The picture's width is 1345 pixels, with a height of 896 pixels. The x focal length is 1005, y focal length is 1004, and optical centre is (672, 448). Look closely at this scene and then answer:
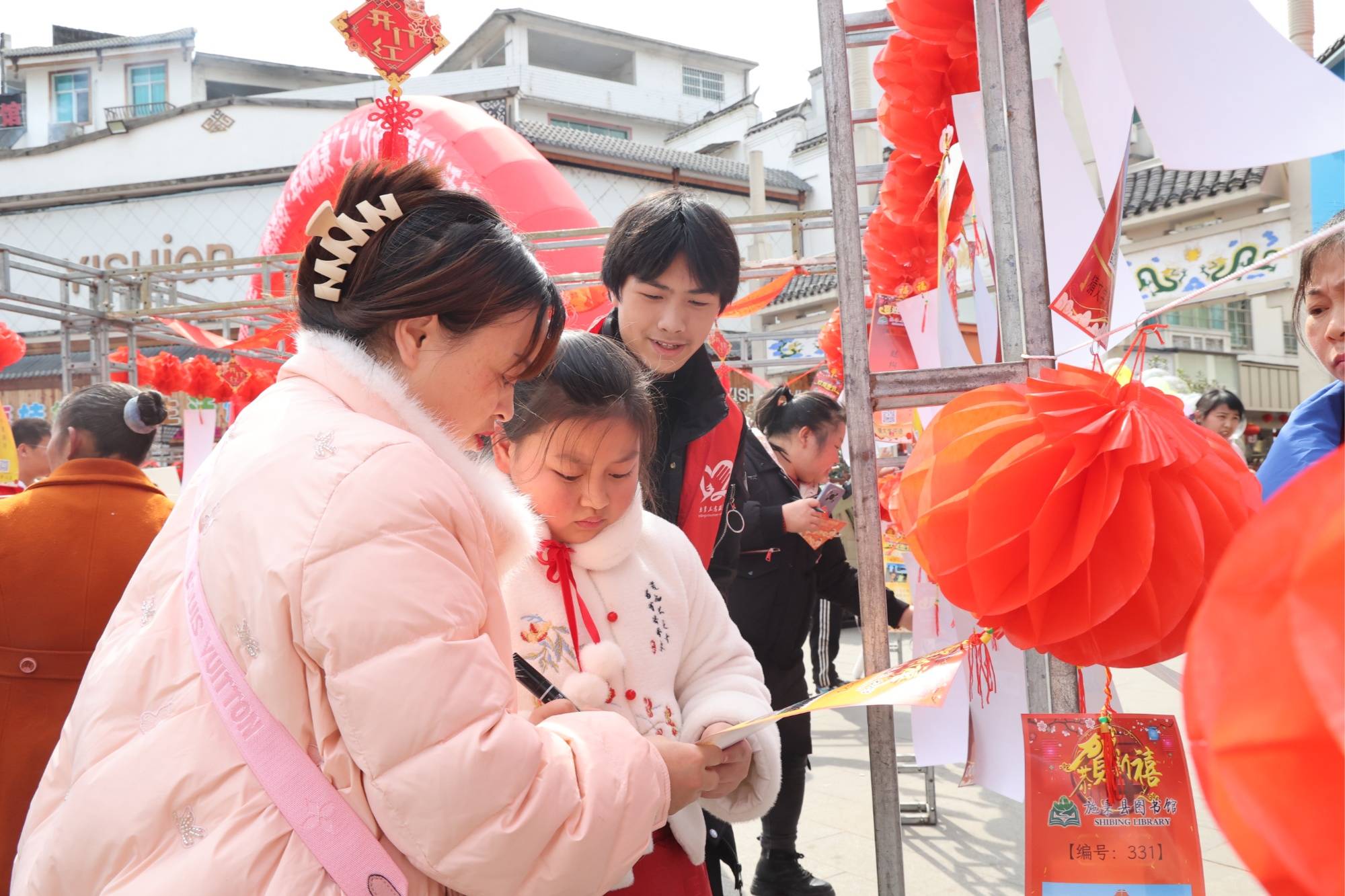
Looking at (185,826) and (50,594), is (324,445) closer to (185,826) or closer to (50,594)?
(185,826)

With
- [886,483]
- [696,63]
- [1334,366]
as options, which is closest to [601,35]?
[696,63]

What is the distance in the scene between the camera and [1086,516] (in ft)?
3.07

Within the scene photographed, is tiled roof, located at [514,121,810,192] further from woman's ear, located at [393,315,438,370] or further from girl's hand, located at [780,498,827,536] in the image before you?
woman's ear, located at [393,315,438,370]

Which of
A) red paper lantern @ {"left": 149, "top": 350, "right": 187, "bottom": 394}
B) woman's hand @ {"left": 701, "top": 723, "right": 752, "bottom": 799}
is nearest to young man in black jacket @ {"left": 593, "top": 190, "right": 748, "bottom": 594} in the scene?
woman's hand @ {"left": 701, "top": 723, "right": 752, "bottom": 799}

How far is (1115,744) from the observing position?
994 millimetres

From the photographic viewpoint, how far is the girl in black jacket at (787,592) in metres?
2.95

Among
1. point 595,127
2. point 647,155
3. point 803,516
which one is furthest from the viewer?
point 595,127

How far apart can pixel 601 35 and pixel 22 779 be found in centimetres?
2101

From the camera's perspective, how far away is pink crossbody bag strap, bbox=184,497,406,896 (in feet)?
2.99

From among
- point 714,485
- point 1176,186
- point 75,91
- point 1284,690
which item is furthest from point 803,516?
point 75,91

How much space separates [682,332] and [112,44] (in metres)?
20.8

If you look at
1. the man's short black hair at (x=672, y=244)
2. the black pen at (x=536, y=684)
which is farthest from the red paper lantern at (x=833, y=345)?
the black pen at (x=536, y=684)

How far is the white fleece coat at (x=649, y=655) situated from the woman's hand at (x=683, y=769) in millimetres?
162

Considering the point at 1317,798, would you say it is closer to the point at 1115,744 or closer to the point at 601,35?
the point at 1115,744
